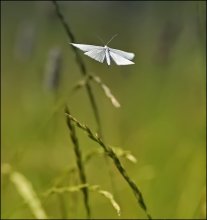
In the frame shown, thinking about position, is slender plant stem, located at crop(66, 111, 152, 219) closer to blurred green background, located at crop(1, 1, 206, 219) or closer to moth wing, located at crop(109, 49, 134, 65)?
moth wing, located at crop(109, 49, 134, 65)

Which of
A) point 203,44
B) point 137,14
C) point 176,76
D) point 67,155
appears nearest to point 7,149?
point 67,155

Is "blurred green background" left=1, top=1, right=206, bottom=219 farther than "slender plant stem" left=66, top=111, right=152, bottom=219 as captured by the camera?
Yes

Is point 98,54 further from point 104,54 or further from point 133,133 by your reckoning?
point 133,133

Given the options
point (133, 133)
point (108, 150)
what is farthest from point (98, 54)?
point (133, 133)

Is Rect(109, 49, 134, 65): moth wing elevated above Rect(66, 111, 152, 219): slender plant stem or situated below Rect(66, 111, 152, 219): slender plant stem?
above

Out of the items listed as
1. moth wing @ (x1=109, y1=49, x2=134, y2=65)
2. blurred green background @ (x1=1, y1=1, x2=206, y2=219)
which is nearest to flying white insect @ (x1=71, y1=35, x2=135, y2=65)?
moth wing @ (x1=109, y1=49, x2=134, y2=65)

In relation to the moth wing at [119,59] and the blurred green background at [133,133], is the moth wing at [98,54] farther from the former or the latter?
the blurred green background at [133,133]

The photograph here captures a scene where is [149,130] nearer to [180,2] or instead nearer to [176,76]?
[180,2]

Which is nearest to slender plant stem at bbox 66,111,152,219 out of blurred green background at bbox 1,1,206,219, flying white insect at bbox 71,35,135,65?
flying white insect at bbox 71,35,135,65
